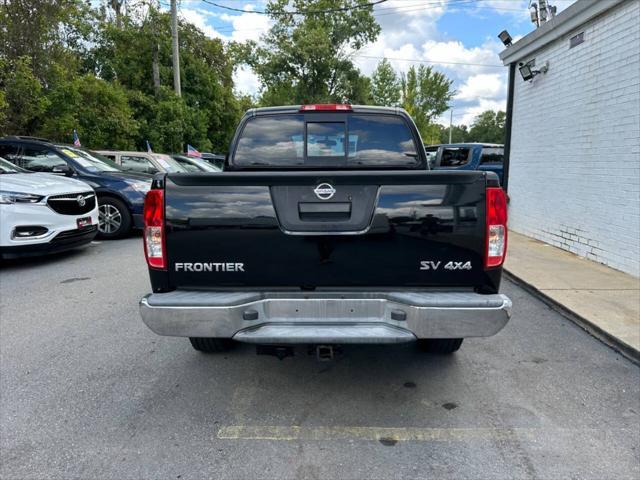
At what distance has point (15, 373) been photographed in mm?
3334

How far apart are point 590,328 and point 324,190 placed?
3277mm

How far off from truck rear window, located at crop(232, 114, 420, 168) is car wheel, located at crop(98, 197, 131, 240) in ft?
18.3

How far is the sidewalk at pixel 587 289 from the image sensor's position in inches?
159

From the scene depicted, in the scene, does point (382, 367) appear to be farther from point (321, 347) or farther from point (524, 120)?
point (524, 120)

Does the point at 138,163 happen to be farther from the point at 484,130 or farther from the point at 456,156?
the point at 484,130

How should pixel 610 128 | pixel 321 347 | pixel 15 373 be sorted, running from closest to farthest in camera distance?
pixel 321 347
pixel 15 373
pixel 610 128

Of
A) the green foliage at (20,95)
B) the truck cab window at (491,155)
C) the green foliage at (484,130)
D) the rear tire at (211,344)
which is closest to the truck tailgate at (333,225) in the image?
the rear tire at (211,344)

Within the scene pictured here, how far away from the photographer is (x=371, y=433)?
2.62 metres

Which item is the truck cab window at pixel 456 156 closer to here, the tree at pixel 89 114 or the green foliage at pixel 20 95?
the tree at pixel 89 114

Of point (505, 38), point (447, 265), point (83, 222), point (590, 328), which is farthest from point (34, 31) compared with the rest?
point (590, 328)

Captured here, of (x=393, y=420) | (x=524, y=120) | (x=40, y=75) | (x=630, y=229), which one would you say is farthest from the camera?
(x=40, y=75)

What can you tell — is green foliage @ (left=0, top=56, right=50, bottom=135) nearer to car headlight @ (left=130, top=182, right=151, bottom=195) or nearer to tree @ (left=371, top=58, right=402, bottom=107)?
car headlight @ (left=130, top=182, right=151, bottom=195)

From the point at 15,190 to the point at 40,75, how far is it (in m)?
8.80

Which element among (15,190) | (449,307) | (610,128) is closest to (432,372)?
(449,307)
